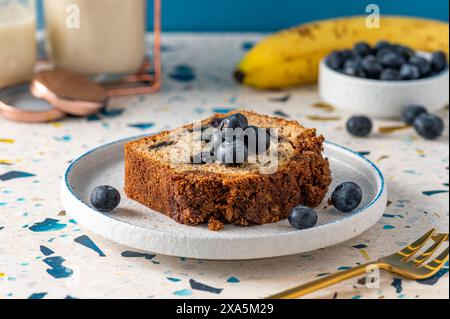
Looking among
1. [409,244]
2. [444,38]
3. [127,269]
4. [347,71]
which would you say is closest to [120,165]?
[127,269]

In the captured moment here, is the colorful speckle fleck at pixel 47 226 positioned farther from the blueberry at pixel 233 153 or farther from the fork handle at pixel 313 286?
the fork handle at pixel 313 286

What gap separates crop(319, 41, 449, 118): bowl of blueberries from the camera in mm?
1952

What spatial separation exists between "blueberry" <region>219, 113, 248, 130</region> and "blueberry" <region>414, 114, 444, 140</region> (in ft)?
1.97

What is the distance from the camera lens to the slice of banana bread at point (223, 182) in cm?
124

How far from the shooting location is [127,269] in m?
1.20

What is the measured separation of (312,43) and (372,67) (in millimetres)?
309

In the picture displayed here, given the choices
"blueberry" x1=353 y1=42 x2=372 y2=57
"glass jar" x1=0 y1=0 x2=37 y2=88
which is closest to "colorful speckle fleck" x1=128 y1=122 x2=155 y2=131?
"glass jar" x1=0 y1=0 x2=37 y2=88

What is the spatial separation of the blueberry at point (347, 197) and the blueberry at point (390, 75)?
2.40ft

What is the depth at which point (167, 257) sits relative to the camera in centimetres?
124

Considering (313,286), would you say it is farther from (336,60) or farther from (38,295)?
(336,60)

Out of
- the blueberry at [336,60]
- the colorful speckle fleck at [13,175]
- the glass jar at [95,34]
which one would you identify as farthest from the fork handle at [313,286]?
the glass jar at [95,34]

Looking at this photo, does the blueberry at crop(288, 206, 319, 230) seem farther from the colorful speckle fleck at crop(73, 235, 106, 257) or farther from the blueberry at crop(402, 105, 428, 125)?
the blueberry at crop(402, 105, 428, 125)

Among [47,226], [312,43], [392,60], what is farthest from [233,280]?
[312,43]

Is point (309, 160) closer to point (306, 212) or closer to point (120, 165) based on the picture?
point (306, 212)
